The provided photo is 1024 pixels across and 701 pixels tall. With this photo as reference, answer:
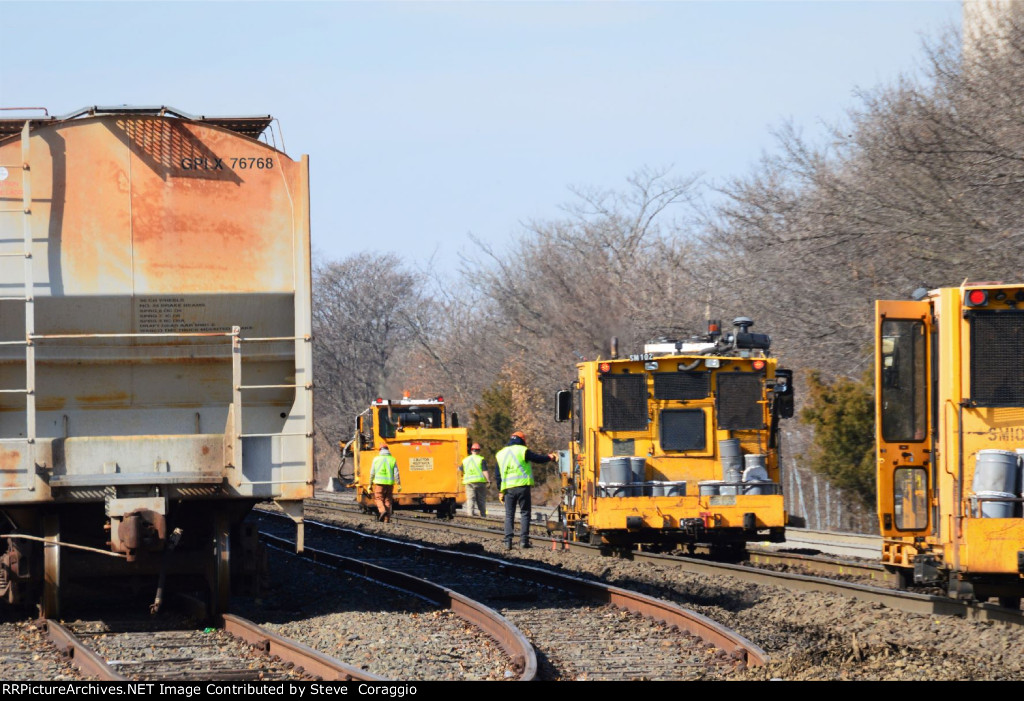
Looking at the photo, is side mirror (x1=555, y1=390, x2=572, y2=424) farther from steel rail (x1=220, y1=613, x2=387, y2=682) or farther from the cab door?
steel rail (x1=220, y1=613, x2=387, y2=682)

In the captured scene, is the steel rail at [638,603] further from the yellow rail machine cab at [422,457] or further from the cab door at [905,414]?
the yellow rail machine cab at [422,457]

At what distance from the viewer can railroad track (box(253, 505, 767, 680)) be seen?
947 cm

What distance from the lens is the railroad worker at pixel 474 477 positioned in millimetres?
29219

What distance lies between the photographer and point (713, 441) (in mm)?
17391

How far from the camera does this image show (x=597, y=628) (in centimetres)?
1145

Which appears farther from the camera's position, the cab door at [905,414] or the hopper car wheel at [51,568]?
the cab door at [905,414]

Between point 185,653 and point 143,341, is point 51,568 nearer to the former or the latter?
point 185,653

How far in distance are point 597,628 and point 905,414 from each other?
10.7 ft

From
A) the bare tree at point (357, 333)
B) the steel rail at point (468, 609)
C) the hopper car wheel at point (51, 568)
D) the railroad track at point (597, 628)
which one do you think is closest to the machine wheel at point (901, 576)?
the railroad track at point (597, 628)

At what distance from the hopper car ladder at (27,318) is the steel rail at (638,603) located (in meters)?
5.42

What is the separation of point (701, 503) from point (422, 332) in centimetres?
4993

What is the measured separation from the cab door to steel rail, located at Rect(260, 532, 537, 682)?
3.49m

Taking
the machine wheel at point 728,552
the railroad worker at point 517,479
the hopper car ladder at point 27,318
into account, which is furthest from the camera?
the railroad worker at point 517,479

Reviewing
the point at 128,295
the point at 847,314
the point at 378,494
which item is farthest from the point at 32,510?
the point at 847,314
